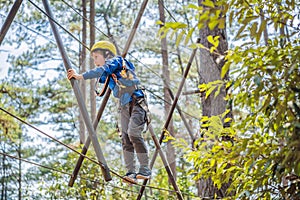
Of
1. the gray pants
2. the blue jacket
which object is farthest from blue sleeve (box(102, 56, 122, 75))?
the gray pants

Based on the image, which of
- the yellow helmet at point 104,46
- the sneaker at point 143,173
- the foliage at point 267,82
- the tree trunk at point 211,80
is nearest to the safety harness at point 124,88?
the yellow helmet at point 104,46

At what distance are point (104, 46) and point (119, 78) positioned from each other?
0.21 meters

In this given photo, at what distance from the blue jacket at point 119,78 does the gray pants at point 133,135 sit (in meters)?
0.06

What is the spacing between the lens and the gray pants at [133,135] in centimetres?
312

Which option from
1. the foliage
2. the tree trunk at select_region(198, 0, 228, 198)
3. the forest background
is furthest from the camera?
the tree trunk at select_region(198, 0, 228, 198)

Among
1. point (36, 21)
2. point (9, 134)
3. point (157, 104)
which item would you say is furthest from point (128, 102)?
point (36, 21)

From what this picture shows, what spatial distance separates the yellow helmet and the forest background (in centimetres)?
15

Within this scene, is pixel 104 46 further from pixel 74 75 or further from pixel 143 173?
pixel 143 173

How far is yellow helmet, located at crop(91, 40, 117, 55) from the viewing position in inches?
122

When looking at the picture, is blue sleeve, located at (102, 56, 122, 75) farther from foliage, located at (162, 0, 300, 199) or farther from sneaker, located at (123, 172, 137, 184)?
foliage, located at (162, 0, 300, 199)

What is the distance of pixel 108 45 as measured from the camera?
10.3ft

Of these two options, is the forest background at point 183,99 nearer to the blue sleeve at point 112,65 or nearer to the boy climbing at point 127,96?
the boy climbing at point 127,96

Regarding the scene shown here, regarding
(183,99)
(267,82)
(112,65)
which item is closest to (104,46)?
(112,65)

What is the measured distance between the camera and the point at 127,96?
3113mm
